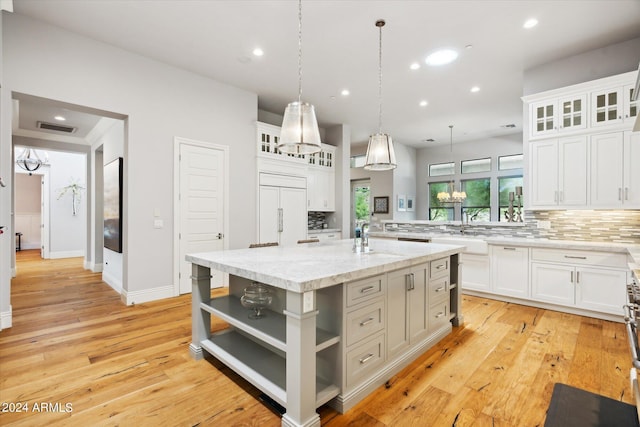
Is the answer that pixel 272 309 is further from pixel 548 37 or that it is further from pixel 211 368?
pixel 548 37

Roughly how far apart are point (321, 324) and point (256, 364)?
555 millimetres

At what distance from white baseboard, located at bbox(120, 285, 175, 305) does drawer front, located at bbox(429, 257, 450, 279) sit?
11.3 ft

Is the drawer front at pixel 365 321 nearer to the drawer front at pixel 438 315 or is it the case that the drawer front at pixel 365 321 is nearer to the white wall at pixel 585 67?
the drawer front at pixel 438 315

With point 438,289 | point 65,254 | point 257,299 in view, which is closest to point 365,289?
point 257,299

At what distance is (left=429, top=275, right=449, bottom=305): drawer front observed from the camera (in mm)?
2738

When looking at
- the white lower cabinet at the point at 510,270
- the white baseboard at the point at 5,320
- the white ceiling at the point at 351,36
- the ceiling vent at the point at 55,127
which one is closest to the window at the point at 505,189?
the white ceiling at the point at 351,36

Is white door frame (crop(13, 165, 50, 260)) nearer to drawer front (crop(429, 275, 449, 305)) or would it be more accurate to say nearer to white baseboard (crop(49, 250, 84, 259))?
white baseboard (crop(49, 250, 84, 259))

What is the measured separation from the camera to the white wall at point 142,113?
3144 millimetres

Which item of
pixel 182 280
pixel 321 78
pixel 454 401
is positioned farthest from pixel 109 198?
pixel 454 401

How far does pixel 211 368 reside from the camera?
7.61ft

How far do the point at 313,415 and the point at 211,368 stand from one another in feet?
3.38

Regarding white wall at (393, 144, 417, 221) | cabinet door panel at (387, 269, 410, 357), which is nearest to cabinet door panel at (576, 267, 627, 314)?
cabinet door panel at (387, 269, 410, 357)

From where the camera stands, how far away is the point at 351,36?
348 cm

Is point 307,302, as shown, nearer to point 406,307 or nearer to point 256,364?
point 256,364
